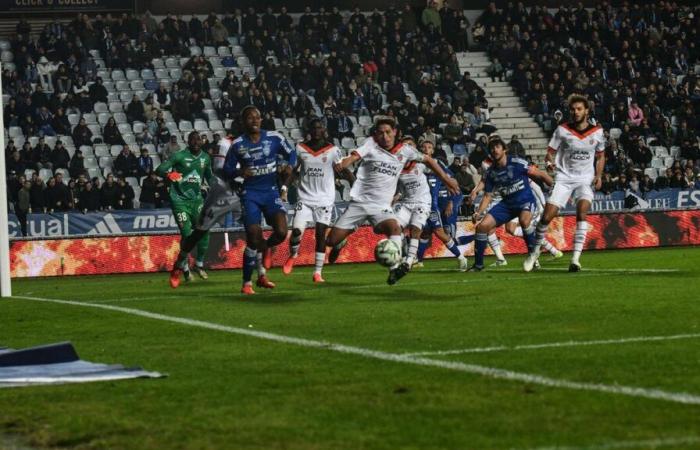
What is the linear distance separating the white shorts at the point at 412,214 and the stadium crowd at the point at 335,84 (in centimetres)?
1237

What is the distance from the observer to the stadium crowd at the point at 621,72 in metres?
38.5

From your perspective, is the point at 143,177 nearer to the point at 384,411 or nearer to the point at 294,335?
the point at 294,335

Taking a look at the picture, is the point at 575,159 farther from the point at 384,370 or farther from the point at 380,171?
the point at 384,370

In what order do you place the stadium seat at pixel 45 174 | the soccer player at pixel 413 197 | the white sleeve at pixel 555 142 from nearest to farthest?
the white sleeve at pixel 555 142 → the soccer player at pixel 413 197 → the stadium seat at pixel 45 174

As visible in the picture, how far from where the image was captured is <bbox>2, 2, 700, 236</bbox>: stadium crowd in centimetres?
3375

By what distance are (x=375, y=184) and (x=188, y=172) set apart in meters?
5.47

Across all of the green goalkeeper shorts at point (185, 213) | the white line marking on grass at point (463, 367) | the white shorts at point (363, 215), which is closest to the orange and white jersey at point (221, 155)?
the white shorts at point (363, 215)

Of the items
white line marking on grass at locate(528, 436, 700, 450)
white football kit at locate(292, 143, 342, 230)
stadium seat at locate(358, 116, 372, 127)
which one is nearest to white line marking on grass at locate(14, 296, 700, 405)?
white line marking on grass at locate(528, 436, 700, 450)

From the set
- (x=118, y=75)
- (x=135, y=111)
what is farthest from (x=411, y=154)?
(x=118, y=75)

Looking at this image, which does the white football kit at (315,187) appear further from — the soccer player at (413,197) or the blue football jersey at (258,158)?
the blue football jersey at (258,158)

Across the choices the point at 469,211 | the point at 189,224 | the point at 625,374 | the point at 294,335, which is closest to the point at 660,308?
the point at 294,335

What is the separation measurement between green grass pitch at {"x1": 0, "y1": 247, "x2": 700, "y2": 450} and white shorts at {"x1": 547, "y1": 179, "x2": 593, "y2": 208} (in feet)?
8.21

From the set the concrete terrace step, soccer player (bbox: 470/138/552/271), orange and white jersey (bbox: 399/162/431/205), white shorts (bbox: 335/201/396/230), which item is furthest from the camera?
the concrete terrace step

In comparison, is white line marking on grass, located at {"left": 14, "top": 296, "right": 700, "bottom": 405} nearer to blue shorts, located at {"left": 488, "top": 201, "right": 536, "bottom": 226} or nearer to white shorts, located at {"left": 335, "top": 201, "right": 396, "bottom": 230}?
white shorts, located at {"left": 335, "top": 201, "right": 396, "bottom": 230}
